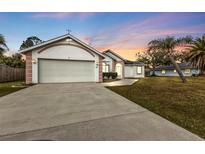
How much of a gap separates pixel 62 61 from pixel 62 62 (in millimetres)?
104

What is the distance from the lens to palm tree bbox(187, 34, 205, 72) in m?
24.7

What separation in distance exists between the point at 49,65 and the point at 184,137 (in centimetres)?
1254

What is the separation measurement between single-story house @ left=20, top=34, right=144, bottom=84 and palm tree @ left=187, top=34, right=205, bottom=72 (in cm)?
2061

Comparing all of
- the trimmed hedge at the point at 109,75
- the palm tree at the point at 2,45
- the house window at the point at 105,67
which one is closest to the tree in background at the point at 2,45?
the palm tree at the point at 2,45

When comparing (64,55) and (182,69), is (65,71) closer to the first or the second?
(64,55)

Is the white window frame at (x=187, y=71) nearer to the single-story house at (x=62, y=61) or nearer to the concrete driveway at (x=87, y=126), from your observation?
the single-story house at (x=62, y=61)

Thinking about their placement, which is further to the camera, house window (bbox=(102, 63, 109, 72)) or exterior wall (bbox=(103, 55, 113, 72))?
exterior wall (bbox=(103, 55, 113, 72))

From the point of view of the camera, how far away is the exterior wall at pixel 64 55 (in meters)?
12.3

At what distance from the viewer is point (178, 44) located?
1553 inches

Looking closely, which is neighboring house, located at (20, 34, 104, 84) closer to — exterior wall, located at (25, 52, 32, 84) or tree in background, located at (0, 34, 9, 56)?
exterior wall, located at (25, 52, 32, 84)

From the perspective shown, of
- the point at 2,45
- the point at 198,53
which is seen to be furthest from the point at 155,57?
the point at 2,45

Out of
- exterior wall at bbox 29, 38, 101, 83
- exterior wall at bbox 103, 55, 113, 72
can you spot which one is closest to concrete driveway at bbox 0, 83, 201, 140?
exterior wall at bbox 29, 38, 101, 83

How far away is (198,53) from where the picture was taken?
24.8m
